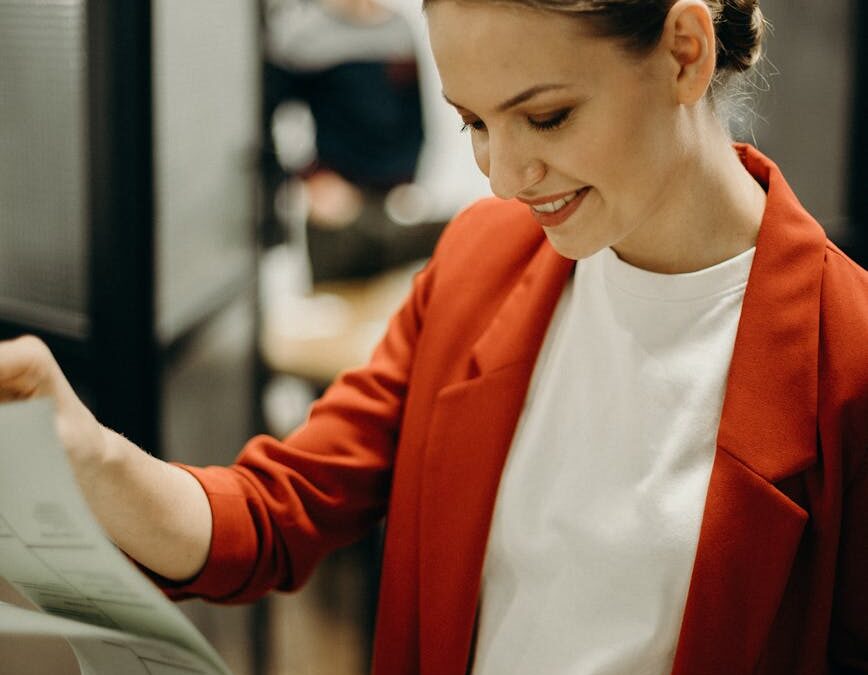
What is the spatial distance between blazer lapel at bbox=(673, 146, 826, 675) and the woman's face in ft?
0.54

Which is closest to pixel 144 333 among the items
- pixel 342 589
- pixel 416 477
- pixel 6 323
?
pixel 6 323

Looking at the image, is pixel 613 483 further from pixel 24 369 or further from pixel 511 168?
pixel 24 369

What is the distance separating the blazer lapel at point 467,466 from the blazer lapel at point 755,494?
0.21m

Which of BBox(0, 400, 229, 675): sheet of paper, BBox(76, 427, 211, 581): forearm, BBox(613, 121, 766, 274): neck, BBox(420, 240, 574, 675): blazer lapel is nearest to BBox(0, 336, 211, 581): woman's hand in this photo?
BBox(76, 427, 211, 581): forearm

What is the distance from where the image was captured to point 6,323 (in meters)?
1.46

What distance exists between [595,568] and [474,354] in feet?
0.82

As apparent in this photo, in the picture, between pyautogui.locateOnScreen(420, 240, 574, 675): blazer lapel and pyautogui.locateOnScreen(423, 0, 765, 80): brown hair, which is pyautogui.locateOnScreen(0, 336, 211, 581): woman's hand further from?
pyautogui.locateOnScreen(423, 0, 765, 80): brown hair

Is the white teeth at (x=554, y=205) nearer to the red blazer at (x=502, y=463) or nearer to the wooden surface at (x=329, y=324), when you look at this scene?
the red blazer at (x=502, y=463)

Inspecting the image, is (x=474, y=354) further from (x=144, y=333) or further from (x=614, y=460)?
(x=144, y=333)

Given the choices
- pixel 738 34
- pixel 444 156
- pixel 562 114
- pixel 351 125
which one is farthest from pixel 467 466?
pixel 444 156

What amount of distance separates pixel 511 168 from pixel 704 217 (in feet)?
0.68

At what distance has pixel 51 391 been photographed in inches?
30.7

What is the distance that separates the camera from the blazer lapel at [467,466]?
1.02 m

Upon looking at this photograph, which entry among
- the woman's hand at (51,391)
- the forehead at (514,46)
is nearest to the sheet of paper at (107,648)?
the woman's hand at (51,391)
